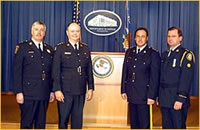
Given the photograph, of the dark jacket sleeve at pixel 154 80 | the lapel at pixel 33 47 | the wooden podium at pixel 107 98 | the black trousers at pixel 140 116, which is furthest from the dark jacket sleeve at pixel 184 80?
the wooden podium at pixel 107 98

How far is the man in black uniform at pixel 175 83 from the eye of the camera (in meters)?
3.17

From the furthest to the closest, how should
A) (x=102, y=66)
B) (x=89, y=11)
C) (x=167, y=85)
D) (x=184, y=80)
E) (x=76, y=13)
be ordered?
1. (x=89, y=11)
2. (x=76, y=13)
3. (x=102, y=66)
4. (x=167, y=85)
5. (x=184, y=80)

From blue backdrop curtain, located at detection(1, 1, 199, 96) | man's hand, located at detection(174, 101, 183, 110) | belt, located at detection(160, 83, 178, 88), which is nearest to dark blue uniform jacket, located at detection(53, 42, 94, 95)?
belt, located at detection(160, 83, 178, 88)

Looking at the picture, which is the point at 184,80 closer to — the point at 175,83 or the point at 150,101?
the point at 175,83

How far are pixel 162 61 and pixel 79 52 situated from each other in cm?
85

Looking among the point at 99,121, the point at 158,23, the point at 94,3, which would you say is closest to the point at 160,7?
the point at 158,23

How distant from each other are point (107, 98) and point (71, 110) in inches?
53.8

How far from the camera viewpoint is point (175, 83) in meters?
3.23

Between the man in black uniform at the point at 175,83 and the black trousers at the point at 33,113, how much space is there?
3.88 feet

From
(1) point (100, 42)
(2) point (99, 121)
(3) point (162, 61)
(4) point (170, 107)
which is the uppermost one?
(1) point (100, 42)

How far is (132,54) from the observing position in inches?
142

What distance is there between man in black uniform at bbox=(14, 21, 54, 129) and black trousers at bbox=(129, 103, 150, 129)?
0.91 m

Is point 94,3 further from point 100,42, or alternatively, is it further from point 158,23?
point 158,23

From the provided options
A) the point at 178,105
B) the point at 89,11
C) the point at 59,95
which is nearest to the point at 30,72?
the point at 59,95
